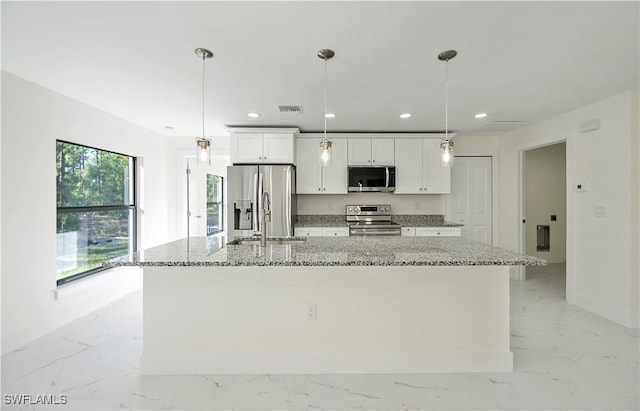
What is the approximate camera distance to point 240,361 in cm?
211

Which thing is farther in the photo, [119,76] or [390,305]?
[119,76]

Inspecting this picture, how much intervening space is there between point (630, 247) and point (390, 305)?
8.66 ft

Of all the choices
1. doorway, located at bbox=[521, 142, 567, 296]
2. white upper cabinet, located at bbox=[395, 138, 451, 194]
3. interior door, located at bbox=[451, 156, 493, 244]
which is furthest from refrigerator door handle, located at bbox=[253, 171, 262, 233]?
doorway, located at bbox=[521, 142, 567, 296]

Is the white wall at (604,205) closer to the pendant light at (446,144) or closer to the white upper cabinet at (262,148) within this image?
the pendant light at (446,144)

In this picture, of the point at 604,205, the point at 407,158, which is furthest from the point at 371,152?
the point at 604,205

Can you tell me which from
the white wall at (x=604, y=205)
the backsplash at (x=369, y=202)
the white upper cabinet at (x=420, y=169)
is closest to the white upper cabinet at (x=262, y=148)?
the backsplash at (x=369, y=202)

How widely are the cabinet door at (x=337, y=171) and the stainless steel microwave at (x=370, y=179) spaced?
0.41ft

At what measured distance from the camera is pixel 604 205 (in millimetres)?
3092

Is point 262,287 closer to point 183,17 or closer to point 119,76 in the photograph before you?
point 183,17

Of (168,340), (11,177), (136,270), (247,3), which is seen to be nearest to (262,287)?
(168,340)

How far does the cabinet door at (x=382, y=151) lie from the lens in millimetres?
4469

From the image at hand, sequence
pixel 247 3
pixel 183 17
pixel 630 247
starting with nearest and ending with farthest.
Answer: pixel 247 3 → pixel 183 17 → pixel 630 247

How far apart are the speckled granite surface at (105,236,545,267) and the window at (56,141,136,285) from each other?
171cm

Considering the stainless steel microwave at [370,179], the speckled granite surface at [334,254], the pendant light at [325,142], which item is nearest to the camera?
the speckled granite surface at [334,254]
